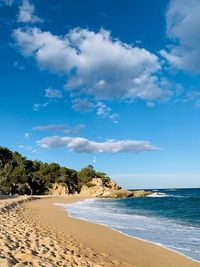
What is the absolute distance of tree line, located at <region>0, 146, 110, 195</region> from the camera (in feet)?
305

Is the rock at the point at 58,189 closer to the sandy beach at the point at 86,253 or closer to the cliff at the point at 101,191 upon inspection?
the cliff at the point at 101,191

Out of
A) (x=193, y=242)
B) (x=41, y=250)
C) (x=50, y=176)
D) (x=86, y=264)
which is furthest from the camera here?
(x=50, y=176)

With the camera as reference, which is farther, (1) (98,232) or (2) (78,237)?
(1) (98,232)

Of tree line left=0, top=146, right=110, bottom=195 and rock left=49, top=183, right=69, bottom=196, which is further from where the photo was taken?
rock left=49, top=183, right=69, bottom=196

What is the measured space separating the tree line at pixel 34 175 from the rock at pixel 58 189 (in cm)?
92

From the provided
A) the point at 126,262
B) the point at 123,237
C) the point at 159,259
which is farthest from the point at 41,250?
the point at 123,237

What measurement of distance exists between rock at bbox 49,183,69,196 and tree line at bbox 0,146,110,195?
92 cm

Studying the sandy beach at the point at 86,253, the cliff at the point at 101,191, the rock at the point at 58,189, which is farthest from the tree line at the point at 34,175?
the sandy beach at the point at 86,253

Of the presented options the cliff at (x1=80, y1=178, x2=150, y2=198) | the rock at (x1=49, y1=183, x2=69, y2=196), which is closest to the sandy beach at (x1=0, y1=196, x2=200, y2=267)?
the cliff at (x1=80, y1=178, x2=150, y2=198)

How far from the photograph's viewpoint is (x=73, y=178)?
4633 inches

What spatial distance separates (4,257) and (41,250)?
214cm

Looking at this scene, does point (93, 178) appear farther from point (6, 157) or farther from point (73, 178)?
point (6, 157)

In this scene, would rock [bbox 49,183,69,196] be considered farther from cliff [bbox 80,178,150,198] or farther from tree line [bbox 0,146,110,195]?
cliff [bbox 80,178,150,198]

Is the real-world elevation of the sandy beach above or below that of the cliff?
below
